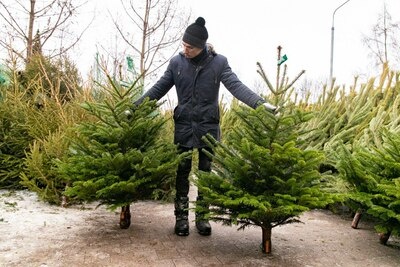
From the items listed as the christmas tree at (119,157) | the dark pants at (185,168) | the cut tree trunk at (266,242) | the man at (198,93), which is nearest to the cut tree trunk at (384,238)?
the cut tree trunk at (266,242)

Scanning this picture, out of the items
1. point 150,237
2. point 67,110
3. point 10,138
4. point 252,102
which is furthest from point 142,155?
point 10,138

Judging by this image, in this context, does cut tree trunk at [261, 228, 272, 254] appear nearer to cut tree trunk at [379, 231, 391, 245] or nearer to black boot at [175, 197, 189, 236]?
black boot at [175, 197, 189, 236]

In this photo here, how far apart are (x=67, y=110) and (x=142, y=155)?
9.30 ft

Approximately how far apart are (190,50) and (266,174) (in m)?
1.42

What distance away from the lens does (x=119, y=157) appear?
10.9 ft

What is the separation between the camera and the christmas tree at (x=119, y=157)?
3.36 m

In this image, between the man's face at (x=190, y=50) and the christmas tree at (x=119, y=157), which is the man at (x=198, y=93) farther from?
the christmas tree at (x=119, y=157)

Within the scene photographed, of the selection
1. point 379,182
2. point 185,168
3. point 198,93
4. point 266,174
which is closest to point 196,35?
point 198,93

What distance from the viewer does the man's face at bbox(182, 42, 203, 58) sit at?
3.59 metres

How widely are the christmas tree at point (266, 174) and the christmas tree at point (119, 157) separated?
55 centimetres

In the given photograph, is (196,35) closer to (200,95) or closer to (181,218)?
(200,95)

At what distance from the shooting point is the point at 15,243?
3305mm

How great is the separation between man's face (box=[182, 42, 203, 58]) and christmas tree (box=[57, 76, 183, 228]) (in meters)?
0.58

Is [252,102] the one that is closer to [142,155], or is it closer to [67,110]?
[142,155]
